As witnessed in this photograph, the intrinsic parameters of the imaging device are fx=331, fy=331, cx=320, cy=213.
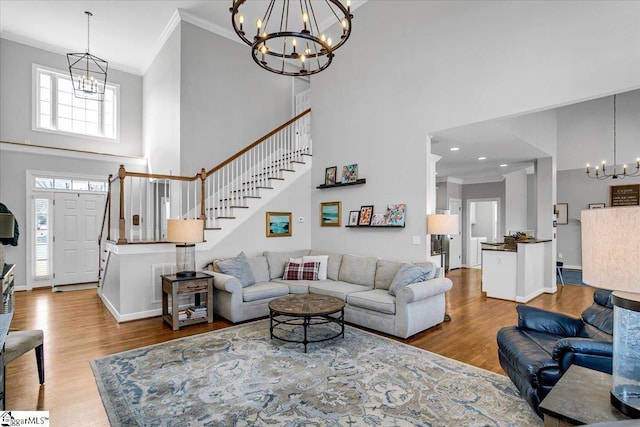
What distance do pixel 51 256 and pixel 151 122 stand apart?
11.8ft

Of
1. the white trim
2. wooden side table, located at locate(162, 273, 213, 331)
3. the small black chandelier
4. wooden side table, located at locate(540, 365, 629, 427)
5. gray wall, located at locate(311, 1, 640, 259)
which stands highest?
the white trim

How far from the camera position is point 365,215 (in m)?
5.62

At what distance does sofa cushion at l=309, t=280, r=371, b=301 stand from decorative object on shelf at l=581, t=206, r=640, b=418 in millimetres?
3164

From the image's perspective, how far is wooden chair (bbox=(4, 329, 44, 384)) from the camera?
251 centimetres

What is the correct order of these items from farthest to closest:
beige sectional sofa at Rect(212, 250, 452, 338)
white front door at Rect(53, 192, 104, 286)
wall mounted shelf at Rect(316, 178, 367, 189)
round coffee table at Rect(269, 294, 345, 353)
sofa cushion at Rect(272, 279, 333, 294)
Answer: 1. white front door at Rect(53, 192, 104, 286)
2. wall mounted shelf at Rect(316, 178, 367, 189)
3. sofa cushion at Rect(272, 279, 333, 294)
4. beige sectional sofa at Rect(212, 250, 452, 338)
5. round coffee table at Rect(269, 294, 345, 353)

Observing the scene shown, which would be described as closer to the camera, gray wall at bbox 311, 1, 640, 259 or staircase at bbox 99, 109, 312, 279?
gray wall at bbox 311, 1, 640, 259

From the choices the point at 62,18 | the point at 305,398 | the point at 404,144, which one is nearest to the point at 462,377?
the point at 305,398

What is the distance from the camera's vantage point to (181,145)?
6418mm

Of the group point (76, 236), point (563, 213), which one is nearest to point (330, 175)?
point (76, 236)

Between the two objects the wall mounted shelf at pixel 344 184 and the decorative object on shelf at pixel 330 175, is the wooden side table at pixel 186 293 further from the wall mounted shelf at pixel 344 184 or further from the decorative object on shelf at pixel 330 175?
the decorative object on shelf at pixel 330 175

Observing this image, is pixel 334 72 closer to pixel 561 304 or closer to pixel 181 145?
pixel 181 145

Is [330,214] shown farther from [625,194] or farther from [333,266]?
[625,194]

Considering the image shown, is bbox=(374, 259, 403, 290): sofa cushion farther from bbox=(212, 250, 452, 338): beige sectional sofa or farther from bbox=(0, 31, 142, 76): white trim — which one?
bbox=(0, 31, 142, 76): white trim


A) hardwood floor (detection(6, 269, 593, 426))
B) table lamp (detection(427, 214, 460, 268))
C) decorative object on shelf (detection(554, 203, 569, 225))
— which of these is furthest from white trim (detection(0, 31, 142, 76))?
decorative object on shelf (detection(554, 203, 569, 225))
